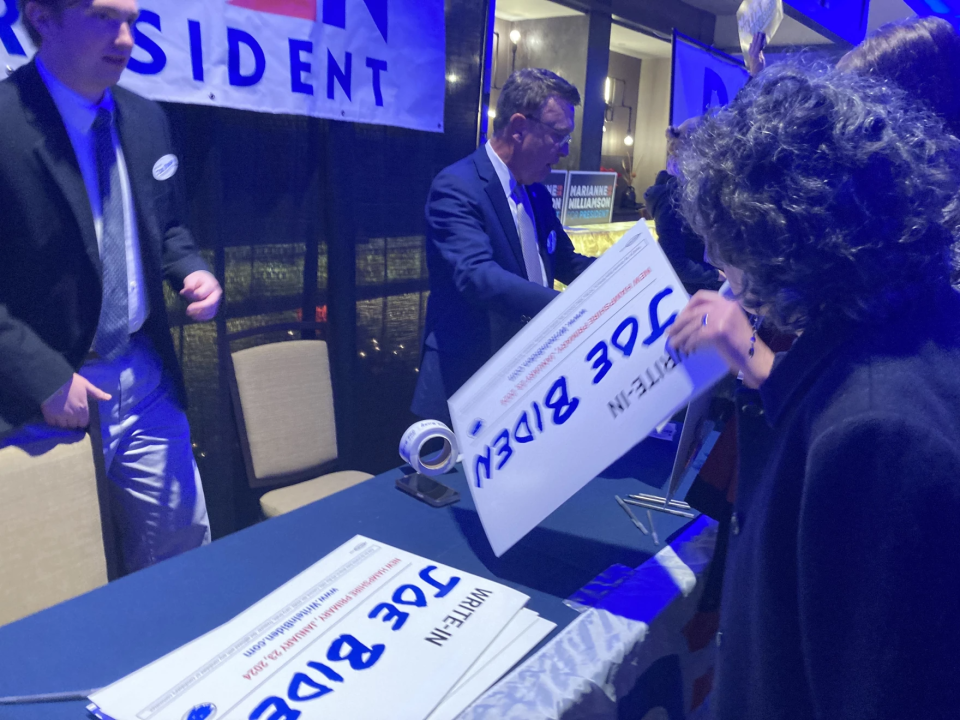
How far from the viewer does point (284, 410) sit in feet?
7.35

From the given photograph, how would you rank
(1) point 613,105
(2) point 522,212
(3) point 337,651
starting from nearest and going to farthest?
(3) point 337,651 < (2) point 522,212 < (1) point 613,105

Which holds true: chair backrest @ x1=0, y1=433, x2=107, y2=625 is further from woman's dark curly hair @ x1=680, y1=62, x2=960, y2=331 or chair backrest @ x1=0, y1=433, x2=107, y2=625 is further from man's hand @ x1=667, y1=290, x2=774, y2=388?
woman's dark curly hair @ x1=680, y1=62, x2=960, y2=331

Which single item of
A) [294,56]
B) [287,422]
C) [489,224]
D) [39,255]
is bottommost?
[287,422]

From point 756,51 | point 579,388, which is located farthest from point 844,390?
point 756,51

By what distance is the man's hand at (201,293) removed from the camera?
172 centimetres

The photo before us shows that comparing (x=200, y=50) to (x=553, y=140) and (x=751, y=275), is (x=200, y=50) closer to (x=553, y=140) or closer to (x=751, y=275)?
(x=553, y=140)

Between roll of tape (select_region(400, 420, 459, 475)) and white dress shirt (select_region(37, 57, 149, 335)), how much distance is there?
90 centimetres

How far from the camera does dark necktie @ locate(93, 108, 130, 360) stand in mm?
1668

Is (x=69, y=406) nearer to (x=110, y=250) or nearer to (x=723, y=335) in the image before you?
(x=110, y=250)

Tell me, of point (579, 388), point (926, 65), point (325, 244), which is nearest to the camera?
point (579, 388)

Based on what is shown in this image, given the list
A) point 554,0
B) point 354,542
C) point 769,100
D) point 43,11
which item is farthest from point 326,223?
point 554,0

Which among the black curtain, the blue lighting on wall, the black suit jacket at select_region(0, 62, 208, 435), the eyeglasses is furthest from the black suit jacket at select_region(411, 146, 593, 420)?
the blue lighting on wall

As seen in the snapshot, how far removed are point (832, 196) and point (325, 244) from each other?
7.40 ft

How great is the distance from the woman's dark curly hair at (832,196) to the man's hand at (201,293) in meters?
1.41
